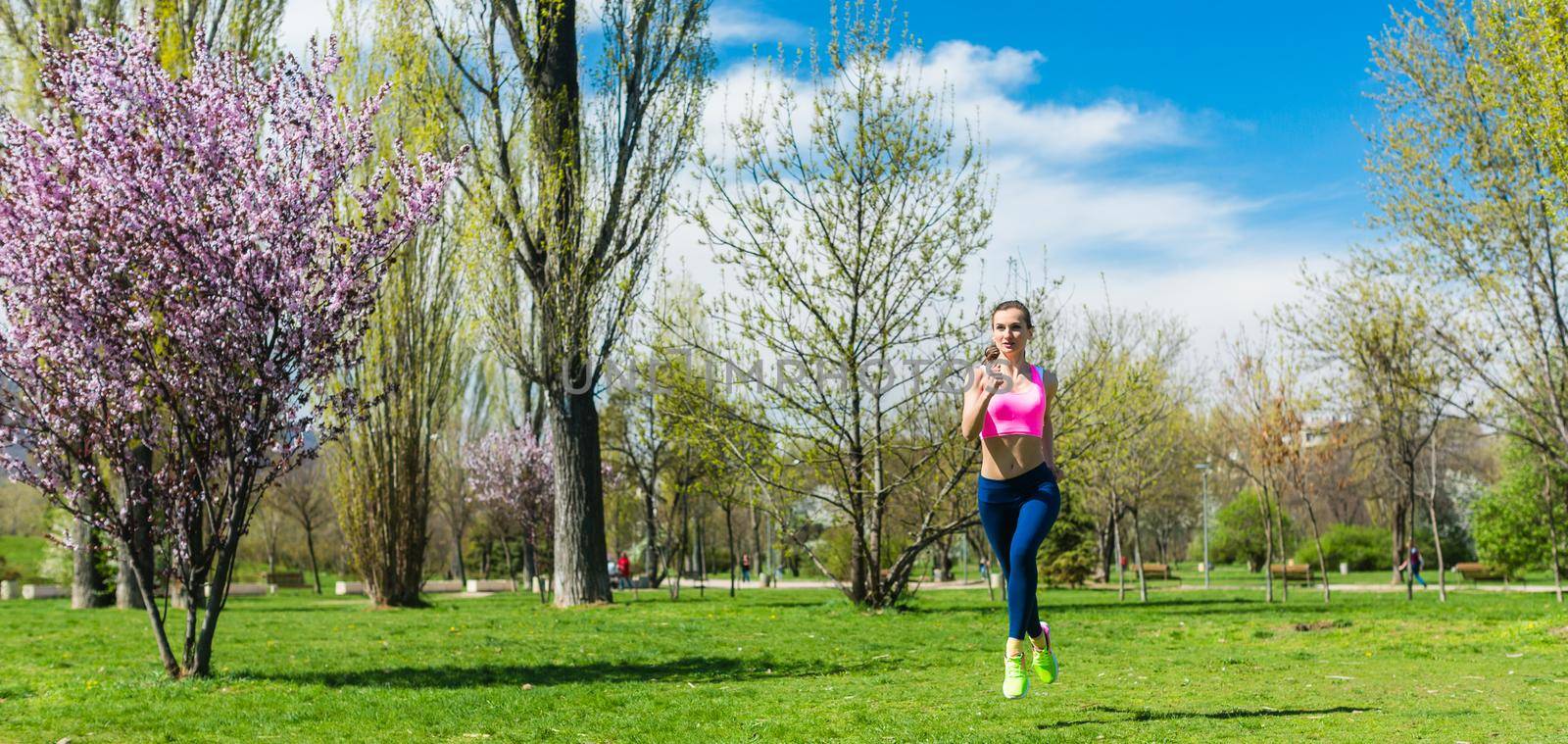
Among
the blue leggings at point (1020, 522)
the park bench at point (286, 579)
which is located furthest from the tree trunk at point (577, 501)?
the park bench at point (286, 579)

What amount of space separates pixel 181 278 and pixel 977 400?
7.10 metres

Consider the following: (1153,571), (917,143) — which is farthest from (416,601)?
(1153,571)

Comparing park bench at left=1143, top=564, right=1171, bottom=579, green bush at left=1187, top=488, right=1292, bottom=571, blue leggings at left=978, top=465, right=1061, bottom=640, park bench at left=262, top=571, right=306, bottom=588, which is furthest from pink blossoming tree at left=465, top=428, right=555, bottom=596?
blue leggings at left=978, top=465, right=1061, bottom=640

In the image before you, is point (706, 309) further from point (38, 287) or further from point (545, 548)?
point (545, 548)

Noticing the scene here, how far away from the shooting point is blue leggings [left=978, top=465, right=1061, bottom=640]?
17.9 ft

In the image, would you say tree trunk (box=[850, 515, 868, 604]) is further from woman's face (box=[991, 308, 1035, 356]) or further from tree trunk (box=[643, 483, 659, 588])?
woman's face (box=[991, 308, 1035, 356])

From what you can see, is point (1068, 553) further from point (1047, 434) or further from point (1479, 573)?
point (1047, 434)

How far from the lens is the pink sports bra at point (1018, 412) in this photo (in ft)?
17.9

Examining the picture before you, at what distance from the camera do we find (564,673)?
1056 centimetres

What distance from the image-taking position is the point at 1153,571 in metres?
40.8

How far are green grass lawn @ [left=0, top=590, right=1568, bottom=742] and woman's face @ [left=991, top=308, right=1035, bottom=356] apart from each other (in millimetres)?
2284

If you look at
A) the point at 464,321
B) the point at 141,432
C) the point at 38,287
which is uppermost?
the point at 464,321

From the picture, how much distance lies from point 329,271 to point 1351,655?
34.6 feet

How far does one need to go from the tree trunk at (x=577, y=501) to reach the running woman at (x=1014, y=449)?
16.0 metres
